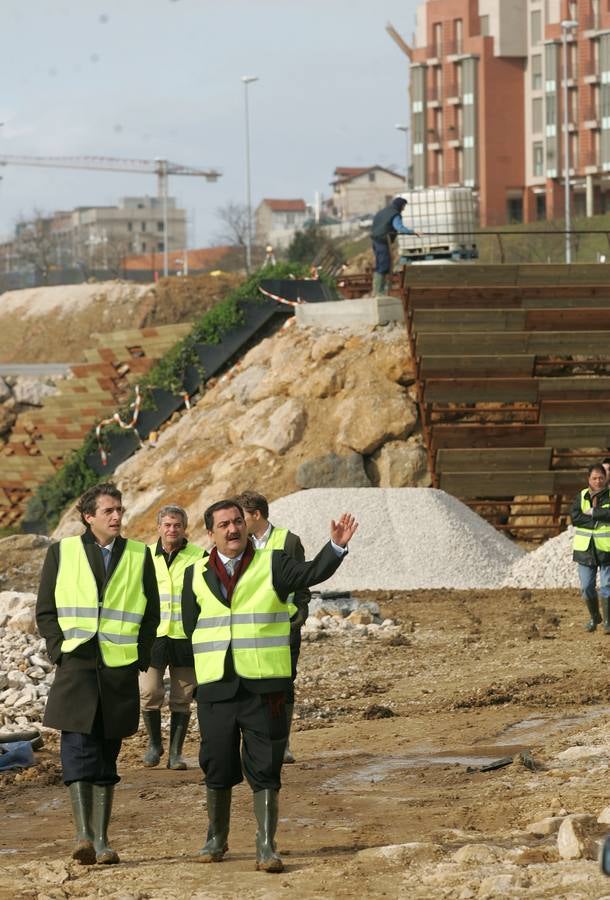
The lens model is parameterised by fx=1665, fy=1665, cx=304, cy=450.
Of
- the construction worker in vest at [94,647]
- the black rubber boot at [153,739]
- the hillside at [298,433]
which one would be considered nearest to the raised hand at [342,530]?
the construction worker in vest at [94,647]

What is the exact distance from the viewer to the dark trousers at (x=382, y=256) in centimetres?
2934

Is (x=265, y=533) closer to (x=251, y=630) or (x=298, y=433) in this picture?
(x=251, y=630)

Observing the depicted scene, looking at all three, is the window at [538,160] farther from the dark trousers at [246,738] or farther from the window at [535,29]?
the dark trousers at [246,738]

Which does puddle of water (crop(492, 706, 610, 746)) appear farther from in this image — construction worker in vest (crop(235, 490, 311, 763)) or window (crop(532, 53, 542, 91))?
window (crop(532, 53, 542, 91))

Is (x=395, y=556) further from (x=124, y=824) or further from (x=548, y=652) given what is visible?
(x=124, y=824)

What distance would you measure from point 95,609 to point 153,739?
3400mm

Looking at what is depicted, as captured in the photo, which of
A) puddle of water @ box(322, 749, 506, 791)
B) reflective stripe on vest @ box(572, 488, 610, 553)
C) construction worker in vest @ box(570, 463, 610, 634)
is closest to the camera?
puddle of water @ box(322, 749, 506, 791)

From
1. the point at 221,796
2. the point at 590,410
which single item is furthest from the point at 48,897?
the point at 590,410

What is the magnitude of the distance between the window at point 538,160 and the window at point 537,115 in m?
0.71

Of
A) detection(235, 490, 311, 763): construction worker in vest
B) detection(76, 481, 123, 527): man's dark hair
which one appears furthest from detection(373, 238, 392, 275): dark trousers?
detection(76, 481, 123, 527): man's dark hair

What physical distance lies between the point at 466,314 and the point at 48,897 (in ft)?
71.4

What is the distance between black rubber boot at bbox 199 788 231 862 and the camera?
765 centimetres

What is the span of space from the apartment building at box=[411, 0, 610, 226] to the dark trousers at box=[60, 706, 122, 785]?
67222mm

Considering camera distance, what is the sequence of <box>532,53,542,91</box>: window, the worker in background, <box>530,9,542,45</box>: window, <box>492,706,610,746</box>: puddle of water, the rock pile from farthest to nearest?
<box>532,53,542,91</box>: window → <box>530,9,542,45</box>: window → the worker in background → the rock pile → <box>492,706,610,746</box>: puddle of water
